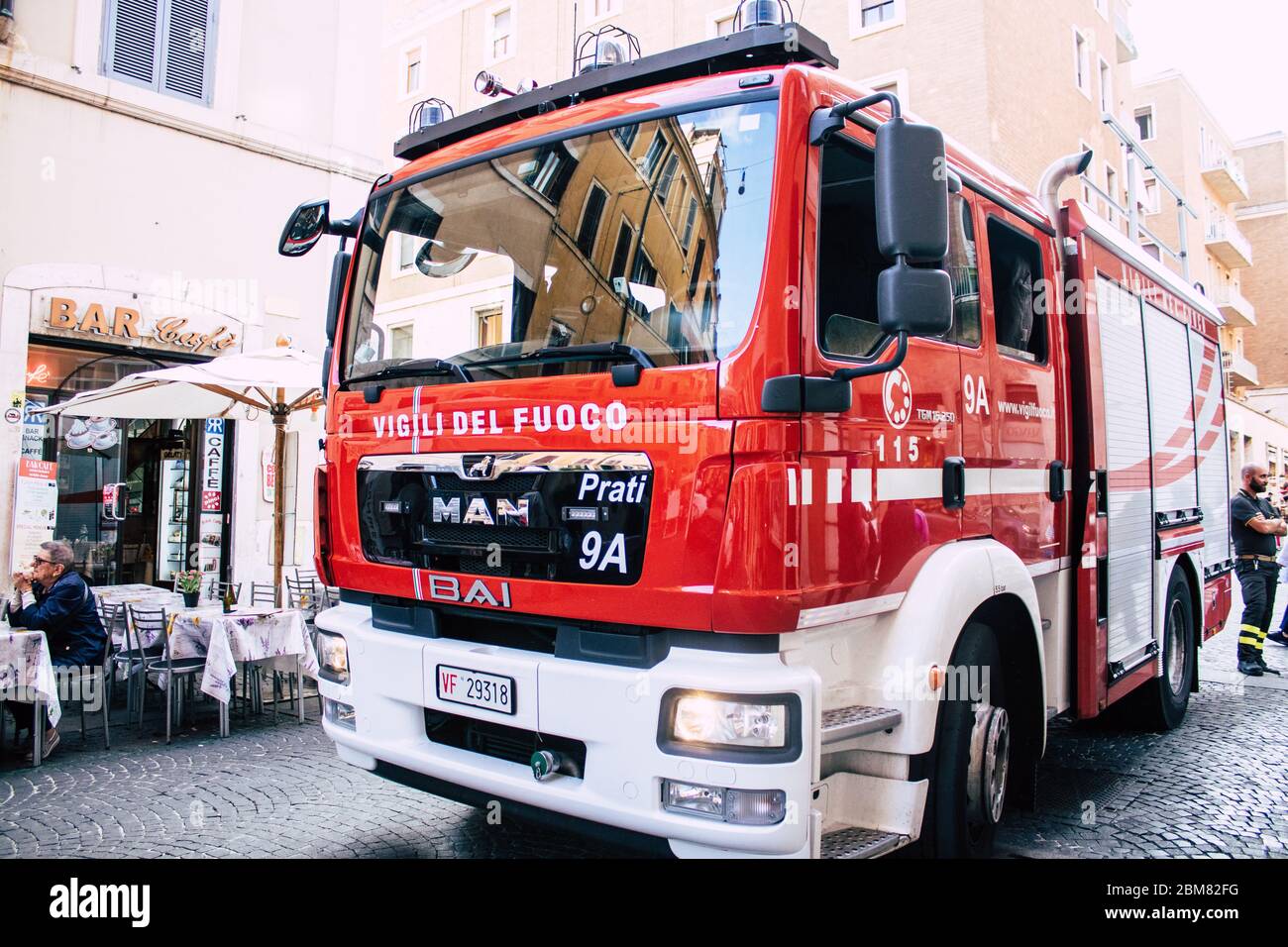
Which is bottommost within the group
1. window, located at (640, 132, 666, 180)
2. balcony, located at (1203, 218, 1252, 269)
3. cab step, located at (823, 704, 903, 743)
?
cab step, located at (823, 704, 903, 743)

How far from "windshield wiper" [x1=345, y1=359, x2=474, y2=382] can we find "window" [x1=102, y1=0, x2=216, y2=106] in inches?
329

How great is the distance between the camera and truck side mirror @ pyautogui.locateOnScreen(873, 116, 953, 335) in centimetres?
281

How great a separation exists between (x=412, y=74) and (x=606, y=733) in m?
28.7

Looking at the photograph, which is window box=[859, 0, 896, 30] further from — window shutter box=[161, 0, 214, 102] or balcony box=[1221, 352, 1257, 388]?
balcony box=[1221, 352, 1257, 388]

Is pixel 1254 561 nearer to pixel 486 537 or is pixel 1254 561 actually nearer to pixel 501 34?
pixel 486 537

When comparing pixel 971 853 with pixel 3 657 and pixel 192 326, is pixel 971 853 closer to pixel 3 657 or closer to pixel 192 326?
pixel 3 657

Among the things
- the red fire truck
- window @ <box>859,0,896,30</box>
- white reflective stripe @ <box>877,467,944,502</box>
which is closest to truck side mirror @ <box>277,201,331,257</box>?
the red fire truck

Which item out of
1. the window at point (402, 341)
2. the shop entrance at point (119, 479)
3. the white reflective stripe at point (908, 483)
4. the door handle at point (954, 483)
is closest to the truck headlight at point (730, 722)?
the white reflective stripe at point (908, 483)

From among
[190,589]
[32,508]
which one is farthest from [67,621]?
[32,508]

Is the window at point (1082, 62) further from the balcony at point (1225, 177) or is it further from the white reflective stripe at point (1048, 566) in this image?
the white reflective stripe at point (1048, 566)

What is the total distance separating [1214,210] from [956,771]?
4166 cm

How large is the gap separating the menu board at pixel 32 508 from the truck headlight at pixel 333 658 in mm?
6686

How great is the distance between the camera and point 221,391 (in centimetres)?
830
